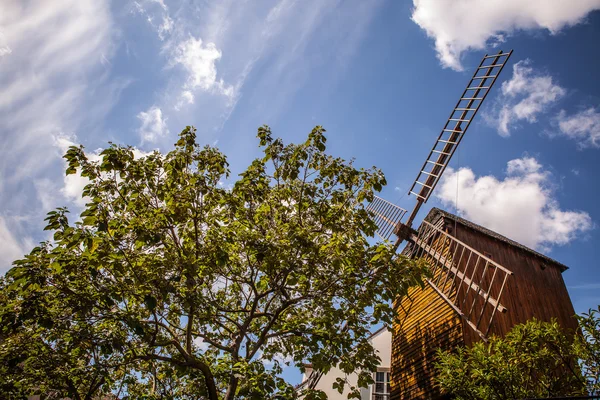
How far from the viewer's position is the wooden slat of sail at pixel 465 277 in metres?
11.3

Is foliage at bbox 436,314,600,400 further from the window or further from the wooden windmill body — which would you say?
the window

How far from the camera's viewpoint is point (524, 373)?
8.75 metres

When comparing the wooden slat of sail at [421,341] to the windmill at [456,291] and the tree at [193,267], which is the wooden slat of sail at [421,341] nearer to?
the windmill at [456,291]

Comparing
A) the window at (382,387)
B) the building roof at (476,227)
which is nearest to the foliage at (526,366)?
the building roof at (476,227)

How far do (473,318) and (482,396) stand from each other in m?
3.72

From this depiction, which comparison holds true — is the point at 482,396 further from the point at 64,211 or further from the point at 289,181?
the point at 64,211

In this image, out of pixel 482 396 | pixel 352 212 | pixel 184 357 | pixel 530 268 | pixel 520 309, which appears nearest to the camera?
pixel 482 396

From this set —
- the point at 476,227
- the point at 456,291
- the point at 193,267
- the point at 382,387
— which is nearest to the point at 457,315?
the point at 456,291

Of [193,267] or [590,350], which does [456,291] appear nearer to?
[590,350]

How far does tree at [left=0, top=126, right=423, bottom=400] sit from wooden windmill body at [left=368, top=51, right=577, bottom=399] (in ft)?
12.5

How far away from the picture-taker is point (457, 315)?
12.1m

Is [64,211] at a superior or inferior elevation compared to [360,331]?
inferior

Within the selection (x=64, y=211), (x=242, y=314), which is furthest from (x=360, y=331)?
(x=64, y=211)

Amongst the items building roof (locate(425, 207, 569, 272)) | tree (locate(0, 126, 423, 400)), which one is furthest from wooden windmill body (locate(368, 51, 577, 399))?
tree (locate(0, 126, 423, 400))
